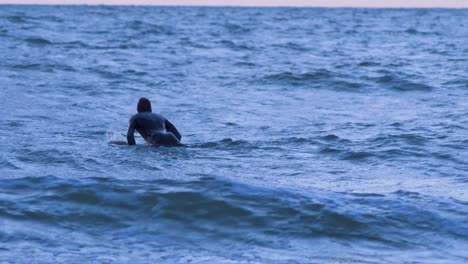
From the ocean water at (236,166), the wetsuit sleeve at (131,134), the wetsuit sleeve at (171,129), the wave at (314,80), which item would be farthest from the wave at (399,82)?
the wetsuit sleeve at (131,134)

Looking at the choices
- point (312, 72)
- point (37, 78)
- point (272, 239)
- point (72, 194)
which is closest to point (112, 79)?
point (37, 78)

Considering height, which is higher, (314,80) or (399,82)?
(399,82)

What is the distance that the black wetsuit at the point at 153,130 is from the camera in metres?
13.1

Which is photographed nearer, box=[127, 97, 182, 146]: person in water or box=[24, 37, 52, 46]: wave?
box=[127, 97, 182, 146]: person in water

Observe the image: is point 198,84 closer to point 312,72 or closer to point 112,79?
point 112,79

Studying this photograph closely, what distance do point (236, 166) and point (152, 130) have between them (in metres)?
1.64

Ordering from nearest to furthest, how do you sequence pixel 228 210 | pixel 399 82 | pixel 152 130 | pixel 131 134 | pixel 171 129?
pixel 228 210 → pixel 131 134 → pixel 152 130 → pixel 171 129 → pixel 399 82

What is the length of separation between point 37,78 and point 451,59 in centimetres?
1553

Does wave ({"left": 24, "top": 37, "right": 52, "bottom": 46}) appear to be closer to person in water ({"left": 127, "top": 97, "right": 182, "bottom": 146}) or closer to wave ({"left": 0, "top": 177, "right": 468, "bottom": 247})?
person in water ({"left": 127, "top": 97, "right": 182, "bottom": 146})

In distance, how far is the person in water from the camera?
1309cm

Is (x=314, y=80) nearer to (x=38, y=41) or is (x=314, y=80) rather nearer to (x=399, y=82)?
(x=399, y=82)

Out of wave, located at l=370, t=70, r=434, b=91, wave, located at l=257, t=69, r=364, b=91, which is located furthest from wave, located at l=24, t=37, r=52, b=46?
wave, located at l=370, t=70, r=434, b=91

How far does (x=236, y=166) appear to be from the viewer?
1242cm

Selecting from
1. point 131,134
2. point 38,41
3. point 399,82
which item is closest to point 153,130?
point 131,134
